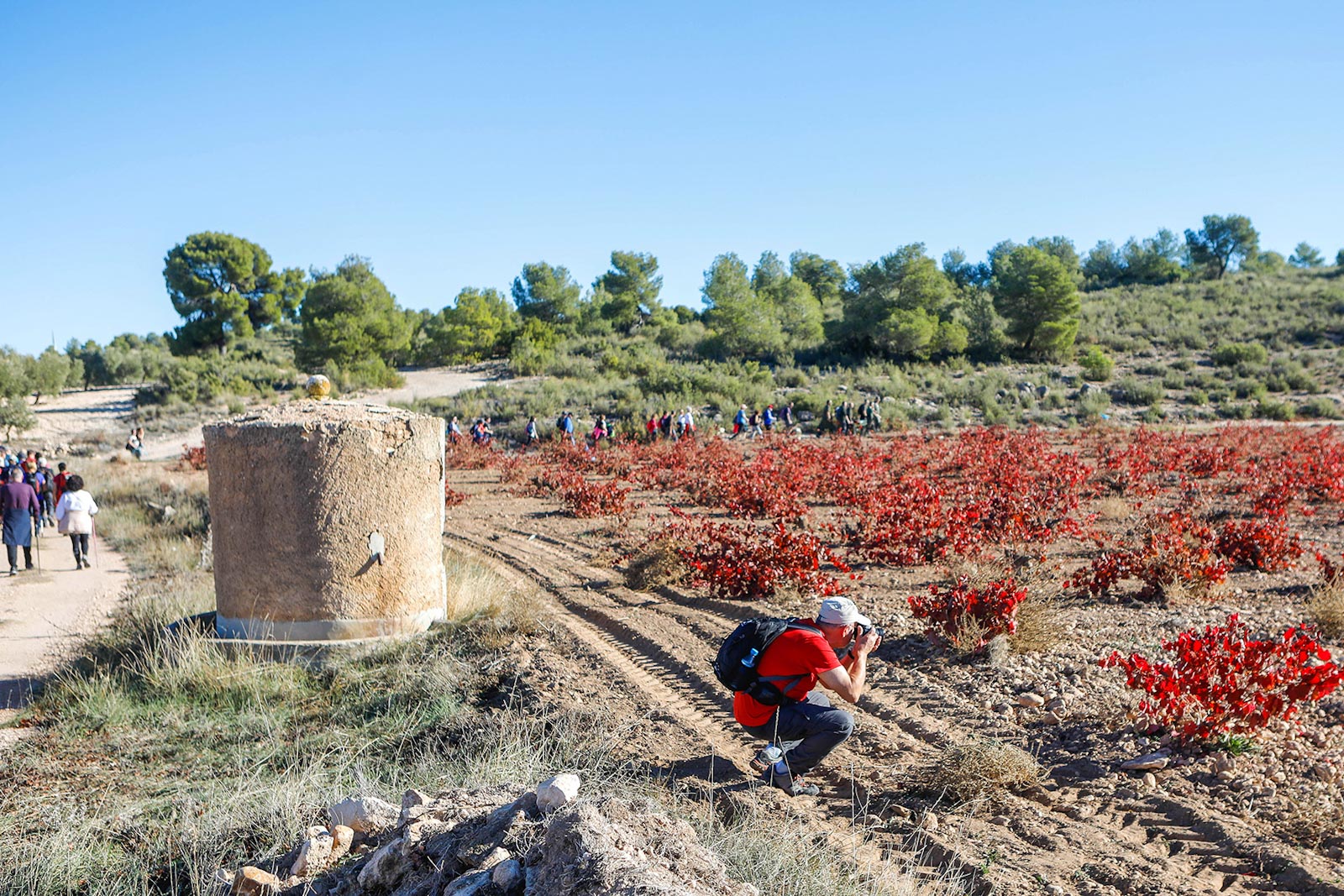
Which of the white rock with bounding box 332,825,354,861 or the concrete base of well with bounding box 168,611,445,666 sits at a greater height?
the white rock with bounding box 332,825,354,861

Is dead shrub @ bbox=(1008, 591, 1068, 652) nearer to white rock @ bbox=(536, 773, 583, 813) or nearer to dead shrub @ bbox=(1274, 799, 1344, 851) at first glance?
dead shrub @ bbox=(1274, 799, 1344, 851)

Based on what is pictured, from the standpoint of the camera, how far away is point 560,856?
274 centimetres

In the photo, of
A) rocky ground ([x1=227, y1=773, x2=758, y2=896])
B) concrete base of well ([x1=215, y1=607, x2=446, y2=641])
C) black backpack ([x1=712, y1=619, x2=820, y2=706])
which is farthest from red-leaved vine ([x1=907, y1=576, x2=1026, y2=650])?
concrete base of well ([x1=215, y1=607, x2=446, y2=641])

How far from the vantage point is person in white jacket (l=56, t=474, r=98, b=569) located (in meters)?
12.3

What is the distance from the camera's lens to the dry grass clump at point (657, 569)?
9.46 metres

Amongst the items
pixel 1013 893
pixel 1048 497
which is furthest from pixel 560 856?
pixel 1048 497

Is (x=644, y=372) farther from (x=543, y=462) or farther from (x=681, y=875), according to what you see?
(x=681, y=875)

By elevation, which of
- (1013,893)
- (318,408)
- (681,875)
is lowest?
(1013,893)

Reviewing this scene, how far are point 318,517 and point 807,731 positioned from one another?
4.13 metres

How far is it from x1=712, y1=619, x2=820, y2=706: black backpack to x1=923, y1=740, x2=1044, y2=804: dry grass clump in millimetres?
879

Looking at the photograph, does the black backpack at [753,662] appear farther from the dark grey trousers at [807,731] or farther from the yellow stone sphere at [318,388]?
the yellow stone sphere at [318,388]

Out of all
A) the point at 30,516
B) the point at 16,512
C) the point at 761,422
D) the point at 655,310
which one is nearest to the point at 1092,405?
the point at 761,422

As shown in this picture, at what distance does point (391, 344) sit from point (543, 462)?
27.5 m

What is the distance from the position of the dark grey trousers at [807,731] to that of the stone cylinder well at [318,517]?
3662mm
